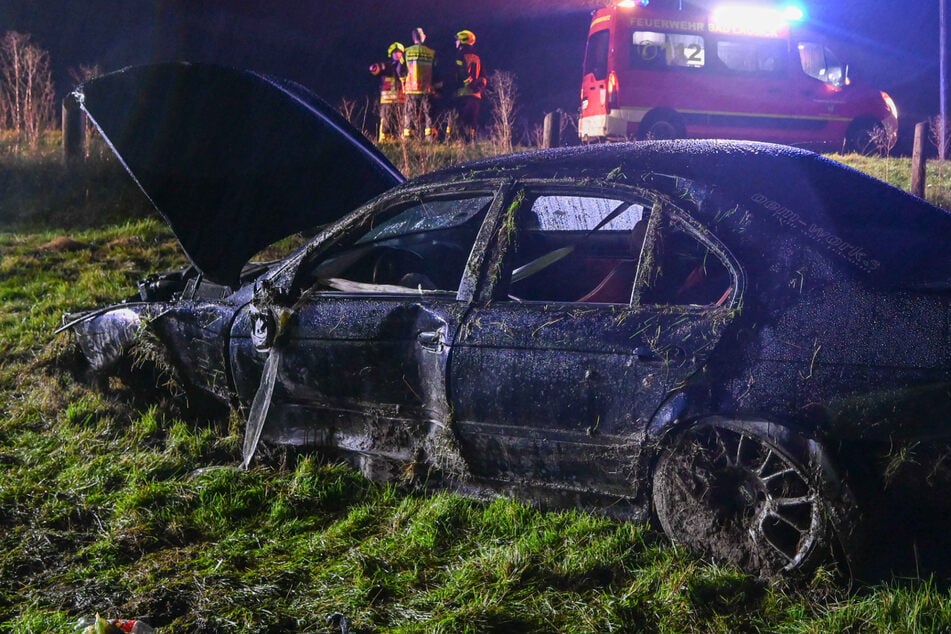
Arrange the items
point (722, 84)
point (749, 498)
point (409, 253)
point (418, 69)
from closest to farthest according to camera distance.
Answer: point (749, 498) < point (409, 253) < point (722, 84) < point (418, 69)

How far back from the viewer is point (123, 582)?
3.03 meters

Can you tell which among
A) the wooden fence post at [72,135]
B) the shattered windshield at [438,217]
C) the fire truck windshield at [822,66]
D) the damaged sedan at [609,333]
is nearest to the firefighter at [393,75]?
the wooden fence post at [72,135]

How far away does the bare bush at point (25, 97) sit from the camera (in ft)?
39.3

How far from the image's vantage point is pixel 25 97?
12031 millimetres

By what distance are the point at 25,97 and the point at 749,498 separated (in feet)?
39.8

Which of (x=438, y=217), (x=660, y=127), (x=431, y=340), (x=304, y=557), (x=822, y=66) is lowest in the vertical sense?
(x=304, y=557)

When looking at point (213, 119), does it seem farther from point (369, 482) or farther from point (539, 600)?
point (539, 600)

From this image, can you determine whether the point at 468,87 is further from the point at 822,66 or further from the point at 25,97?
the point at 25,97

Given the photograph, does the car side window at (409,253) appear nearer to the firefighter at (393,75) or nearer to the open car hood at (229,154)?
the open car hood at (229,154)

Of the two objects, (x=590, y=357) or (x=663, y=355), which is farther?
(x=590, y=357)

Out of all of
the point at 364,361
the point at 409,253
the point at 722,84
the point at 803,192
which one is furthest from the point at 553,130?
the point at 803,192

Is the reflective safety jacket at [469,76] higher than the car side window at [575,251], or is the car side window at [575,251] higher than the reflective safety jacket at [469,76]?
the reflective safety jacket at [469,76]

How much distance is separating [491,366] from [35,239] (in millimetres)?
8028

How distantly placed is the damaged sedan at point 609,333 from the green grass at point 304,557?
12 cm
